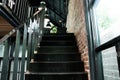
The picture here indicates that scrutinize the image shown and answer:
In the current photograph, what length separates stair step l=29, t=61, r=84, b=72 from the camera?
2627mm

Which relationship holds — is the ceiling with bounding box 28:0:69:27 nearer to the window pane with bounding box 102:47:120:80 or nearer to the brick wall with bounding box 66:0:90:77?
the brick wall with bounding box 66:0:90:77

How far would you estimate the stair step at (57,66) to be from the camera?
263 centimetres

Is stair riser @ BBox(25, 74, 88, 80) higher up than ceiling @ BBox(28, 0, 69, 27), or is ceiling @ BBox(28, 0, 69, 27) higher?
ceiling @ BBox(28, 0, 69, 27)

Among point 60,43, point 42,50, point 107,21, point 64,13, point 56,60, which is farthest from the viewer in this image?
point 64,13

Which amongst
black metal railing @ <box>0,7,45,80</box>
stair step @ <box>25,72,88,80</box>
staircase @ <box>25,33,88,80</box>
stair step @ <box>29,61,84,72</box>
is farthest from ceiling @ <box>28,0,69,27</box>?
stair step @ <box>25,72,88,80</box>

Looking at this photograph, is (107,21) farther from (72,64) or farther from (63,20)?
(63,20)

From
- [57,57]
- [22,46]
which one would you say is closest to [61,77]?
[57,57]

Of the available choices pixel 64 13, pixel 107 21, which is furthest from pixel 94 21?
pixel 64 13

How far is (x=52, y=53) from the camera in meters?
3.08

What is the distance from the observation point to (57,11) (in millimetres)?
6812

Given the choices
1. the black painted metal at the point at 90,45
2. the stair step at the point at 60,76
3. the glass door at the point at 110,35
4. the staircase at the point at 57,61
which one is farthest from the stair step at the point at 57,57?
the glass door at the point at 110,35

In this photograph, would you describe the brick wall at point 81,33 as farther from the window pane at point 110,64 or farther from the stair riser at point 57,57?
the window pane at point 110,64

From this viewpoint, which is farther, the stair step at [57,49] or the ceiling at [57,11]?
the ceiling at [57,11]

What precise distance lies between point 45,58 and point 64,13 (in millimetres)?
4275
